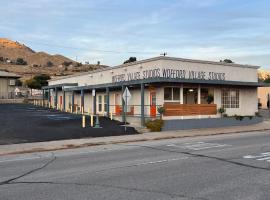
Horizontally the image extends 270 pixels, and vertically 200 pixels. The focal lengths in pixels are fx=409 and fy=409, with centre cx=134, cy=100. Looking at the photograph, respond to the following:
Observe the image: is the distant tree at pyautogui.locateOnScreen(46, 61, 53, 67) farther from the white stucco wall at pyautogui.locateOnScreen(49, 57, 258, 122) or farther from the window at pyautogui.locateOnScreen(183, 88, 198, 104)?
the window at pyautogui.locateOnScreen(183, 88, 198, 104)


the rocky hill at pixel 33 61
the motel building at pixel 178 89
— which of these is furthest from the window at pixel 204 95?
the rocky hill at pixel 33 61

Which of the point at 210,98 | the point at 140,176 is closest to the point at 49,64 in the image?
the point at 210,98

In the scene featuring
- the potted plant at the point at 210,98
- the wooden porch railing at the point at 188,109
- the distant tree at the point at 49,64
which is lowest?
the wooden porch railing at the point at 188,109

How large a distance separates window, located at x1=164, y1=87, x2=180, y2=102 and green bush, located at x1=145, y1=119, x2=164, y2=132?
295 centimetres

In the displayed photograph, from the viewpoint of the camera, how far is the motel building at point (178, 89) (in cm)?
2884

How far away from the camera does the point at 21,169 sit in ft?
38.1

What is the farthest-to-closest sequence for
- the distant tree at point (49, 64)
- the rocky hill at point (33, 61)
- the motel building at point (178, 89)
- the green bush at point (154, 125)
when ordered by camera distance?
the distant tree at point (49, 64)
the rocky hill at point (33, 61)
the motel building at point (178, 89)
the green bush at point (154, 125)

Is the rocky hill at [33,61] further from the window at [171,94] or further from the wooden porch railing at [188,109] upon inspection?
the window at [171,94]

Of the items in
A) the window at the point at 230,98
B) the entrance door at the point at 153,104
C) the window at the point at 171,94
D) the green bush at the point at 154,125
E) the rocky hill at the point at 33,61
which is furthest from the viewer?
the rocky hill at the point at 33,61

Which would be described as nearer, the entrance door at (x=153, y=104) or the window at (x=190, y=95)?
the entrance door at (x=153, y=104)

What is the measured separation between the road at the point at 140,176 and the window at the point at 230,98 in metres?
18.6

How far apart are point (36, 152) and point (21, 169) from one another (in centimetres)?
513

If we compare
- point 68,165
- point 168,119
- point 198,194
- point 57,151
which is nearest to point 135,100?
point 168,119

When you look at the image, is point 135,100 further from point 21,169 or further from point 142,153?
point 21,169
